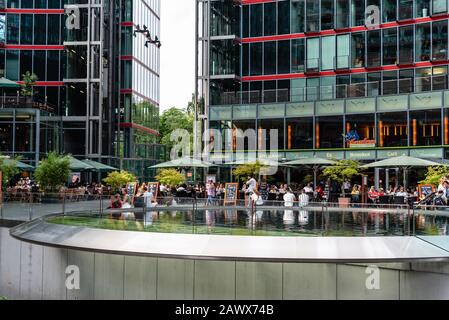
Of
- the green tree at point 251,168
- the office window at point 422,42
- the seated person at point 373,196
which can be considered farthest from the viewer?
the office window at point 422,42

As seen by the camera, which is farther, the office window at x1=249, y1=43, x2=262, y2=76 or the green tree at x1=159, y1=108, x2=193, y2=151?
the green tree at x1=159, y1=108, x2=193, y2=151

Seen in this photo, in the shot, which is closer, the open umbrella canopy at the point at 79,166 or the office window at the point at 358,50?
the open umbrella canopy at the point at 79,166

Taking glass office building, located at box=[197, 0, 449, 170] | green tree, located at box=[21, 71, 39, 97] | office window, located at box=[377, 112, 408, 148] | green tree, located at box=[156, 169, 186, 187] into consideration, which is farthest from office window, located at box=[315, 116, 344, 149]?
green tree, located at box=[21, 71, 39, 97]

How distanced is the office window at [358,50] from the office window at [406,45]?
296 cm

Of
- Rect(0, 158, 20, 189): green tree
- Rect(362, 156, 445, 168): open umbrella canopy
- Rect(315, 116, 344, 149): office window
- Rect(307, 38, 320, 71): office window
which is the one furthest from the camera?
Rect(307, 38, 320, 71): office window

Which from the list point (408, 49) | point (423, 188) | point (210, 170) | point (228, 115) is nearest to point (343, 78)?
point (408, 49)

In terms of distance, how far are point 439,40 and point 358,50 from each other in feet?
20.6

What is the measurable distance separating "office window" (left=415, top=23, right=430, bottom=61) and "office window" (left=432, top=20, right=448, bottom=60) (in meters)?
0.48

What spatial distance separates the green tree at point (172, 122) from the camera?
98.9 m

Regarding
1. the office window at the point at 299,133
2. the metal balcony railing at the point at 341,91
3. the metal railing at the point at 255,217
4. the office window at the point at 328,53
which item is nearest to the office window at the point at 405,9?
the metal balcony railing at the point at 341,91

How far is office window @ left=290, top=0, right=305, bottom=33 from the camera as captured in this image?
4975cm

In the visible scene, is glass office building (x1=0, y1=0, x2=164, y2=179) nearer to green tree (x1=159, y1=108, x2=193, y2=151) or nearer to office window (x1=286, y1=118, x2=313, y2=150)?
office window (x1=286, y1=118, x2=313, y2=150)

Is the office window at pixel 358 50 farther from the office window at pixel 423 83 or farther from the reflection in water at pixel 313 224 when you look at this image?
the reflection in water at pixel 313 224
